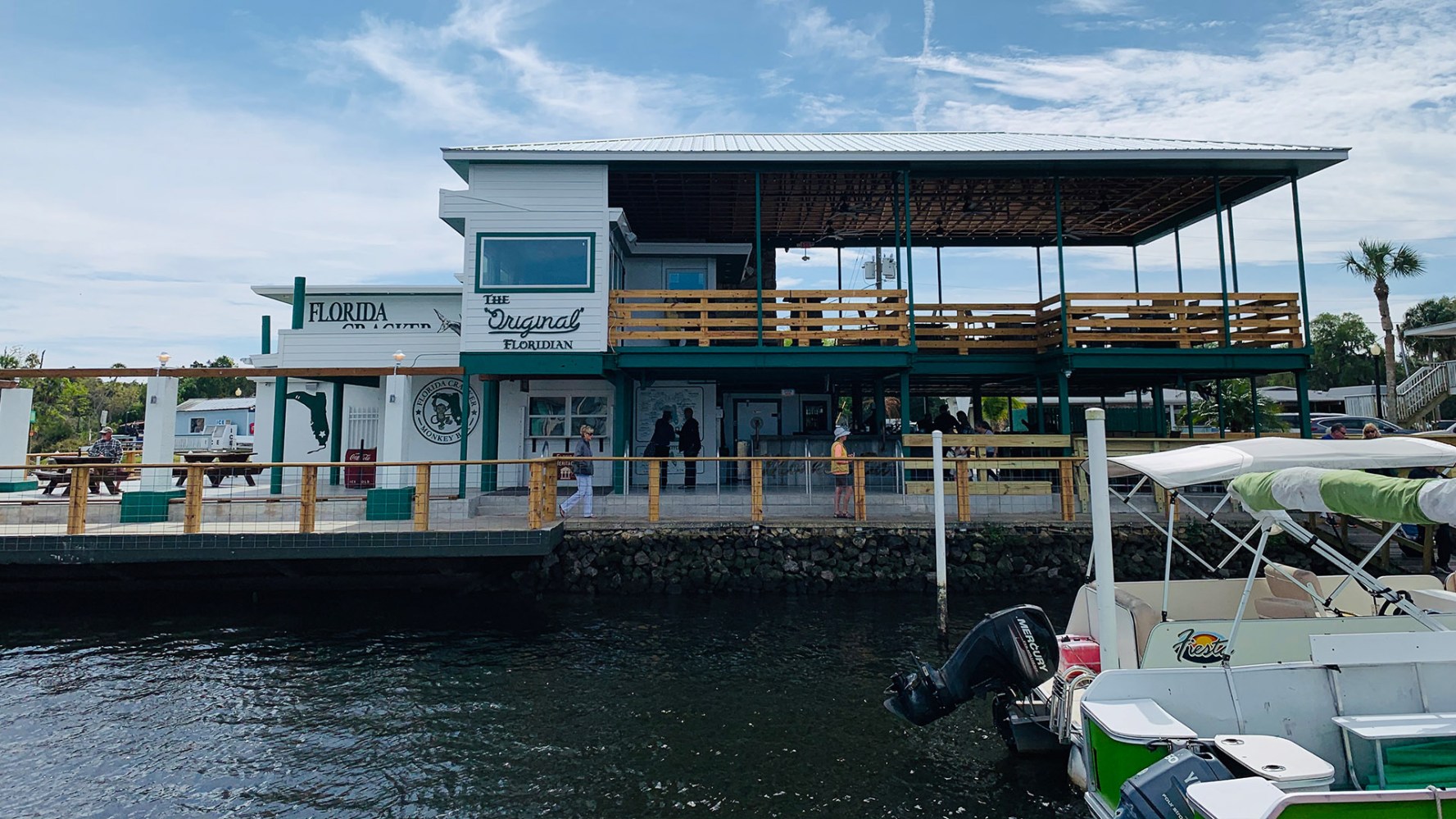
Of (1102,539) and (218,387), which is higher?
(218,387)

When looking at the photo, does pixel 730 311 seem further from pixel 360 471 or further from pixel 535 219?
pixel 360 471

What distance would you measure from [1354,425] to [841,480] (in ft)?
87.4

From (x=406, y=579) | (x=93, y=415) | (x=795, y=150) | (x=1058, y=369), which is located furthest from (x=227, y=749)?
(x=93, y=415)

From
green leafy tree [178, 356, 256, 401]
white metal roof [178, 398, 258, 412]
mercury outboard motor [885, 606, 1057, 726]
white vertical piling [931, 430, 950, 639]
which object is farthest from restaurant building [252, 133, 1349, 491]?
green leafy tree [178, 356, 256, 401]

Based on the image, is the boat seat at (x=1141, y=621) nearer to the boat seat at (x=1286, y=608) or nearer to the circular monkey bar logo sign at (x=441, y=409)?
the boat seat at (x=1286, y=608)

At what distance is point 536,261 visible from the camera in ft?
49.7

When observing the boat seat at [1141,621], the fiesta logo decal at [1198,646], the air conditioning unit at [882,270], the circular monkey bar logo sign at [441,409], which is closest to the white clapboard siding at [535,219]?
the circular monkey bar logo sign at [441,409]

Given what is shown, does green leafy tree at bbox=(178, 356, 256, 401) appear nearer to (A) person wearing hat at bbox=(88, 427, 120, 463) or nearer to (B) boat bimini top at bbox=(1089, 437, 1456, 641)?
(A) person wearing hat at bbox=(88, 427, 120, 463)

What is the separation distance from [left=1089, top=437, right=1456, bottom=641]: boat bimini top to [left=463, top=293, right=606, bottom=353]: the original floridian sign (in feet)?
35.2

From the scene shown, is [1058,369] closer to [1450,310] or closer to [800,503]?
[800,503]

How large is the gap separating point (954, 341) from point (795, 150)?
5680mm

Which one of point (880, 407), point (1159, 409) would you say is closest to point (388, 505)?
point (880, 407)

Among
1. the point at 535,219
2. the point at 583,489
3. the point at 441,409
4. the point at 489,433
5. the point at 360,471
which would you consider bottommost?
the point at 583,489

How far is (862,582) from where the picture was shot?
12.2 meters
